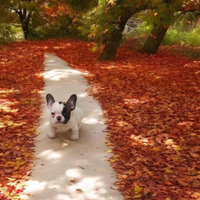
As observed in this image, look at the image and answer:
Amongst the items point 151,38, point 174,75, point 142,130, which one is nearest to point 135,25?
point 151,38

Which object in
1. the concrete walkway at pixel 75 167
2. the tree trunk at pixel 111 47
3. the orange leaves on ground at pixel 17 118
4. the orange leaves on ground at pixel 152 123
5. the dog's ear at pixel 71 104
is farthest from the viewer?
the tree trunk at pixel 111 47

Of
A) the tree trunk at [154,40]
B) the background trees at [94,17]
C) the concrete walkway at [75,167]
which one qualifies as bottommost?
the concrete walkway at [75,167]

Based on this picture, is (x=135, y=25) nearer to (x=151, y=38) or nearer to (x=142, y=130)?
(x=151, y=38)

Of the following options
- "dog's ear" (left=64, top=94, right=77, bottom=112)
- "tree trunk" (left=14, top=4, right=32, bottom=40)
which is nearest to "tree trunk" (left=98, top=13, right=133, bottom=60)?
"dog's ear" (left=64, top=94, right=77, bottom=112)

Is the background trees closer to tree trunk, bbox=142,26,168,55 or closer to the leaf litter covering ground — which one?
tree trunk, bbox=142,26,168,55

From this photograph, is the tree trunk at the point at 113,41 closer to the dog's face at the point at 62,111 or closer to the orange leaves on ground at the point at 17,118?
the orange leaves on ground at the point at 17,118

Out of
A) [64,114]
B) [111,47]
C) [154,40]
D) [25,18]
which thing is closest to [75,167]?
[64,114]

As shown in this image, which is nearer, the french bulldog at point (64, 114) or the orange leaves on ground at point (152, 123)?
the orange leaves on ground at point (152, 123)

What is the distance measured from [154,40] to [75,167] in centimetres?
953

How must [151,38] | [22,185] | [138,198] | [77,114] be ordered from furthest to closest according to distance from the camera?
[151,38]
[77,114]
[22,185]
[138,198]

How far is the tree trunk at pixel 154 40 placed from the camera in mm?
12664

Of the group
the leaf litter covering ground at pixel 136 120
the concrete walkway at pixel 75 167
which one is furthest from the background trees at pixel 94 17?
the concrete walkway at pixel 75 167

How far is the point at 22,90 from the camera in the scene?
335 inches

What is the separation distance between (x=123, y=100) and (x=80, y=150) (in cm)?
282
